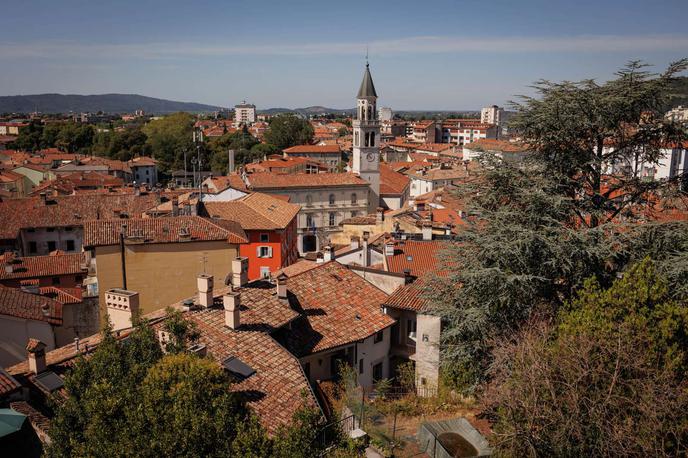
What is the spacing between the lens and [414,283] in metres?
22.4

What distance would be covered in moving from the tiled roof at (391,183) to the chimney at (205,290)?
4741cm

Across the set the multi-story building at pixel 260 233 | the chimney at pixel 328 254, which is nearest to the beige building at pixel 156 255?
the chimney at pixel 328 254

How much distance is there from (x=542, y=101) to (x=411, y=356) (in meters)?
10.1

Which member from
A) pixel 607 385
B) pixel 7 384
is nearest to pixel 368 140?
pixel 7 384

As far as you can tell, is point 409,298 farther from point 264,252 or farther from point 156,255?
point 264,252

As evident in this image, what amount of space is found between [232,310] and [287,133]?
3997 inches

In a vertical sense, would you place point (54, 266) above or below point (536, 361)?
below

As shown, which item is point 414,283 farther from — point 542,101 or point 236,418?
point 236,418

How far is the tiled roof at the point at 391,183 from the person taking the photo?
63.8 metres

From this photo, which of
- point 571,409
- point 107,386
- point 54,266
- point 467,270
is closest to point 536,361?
A: point 571,409

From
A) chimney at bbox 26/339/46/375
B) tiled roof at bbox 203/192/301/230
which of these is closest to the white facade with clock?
tiled roof at bbox 203/192/301/230

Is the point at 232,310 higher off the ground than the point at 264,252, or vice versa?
the point at 232,310

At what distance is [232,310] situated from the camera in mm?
15602

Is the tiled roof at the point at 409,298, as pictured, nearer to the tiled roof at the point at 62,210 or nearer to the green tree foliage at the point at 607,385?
the green tree foliage at the point at 607,385
